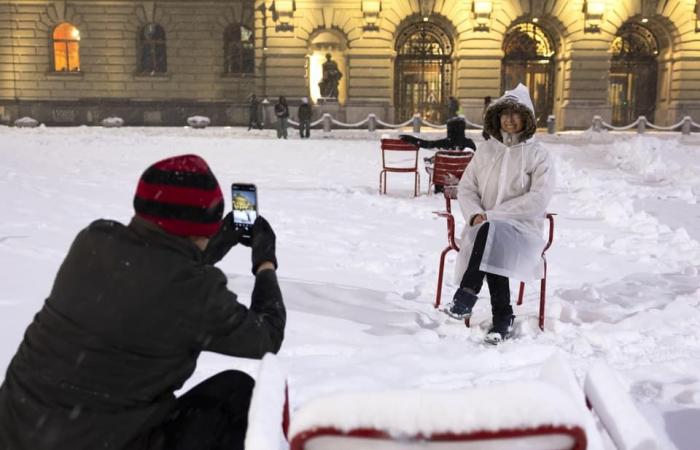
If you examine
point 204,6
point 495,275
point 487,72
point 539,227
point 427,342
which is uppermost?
point 204,6

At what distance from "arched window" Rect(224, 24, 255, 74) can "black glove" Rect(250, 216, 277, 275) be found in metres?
30.2

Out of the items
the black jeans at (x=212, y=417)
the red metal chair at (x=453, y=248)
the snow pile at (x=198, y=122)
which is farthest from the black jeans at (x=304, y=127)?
the black jeans at (x=212, y=417)

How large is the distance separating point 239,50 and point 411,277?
89.3ft

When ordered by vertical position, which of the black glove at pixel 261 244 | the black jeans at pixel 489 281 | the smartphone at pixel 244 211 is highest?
the smartphone at pixel 244 211

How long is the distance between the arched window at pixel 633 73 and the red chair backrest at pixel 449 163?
921 inches

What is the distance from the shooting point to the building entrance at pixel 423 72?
30266 mm

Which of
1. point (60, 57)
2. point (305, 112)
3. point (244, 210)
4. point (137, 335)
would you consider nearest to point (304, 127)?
point (305, 112)

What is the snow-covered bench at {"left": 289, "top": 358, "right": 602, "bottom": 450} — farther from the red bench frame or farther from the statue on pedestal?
the statue on pedestal

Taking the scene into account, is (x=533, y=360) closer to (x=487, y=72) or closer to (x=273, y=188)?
(x=273, y=188)

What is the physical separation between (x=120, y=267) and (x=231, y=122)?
3002 cm

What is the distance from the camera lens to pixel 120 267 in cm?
195

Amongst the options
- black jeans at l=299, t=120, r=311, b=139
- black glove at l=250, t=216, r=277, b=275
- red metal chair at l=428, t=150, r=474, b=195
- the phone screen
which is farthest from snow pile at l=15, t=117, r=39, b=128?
black glove at l=250, t=216, r=277, b=275

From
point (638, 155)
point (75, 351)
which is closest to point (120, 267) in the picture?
point (75, 351)

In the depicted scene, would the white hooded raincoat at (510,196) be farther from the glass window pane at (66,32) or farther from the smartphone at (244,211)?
the glass window pane at (66,32)
